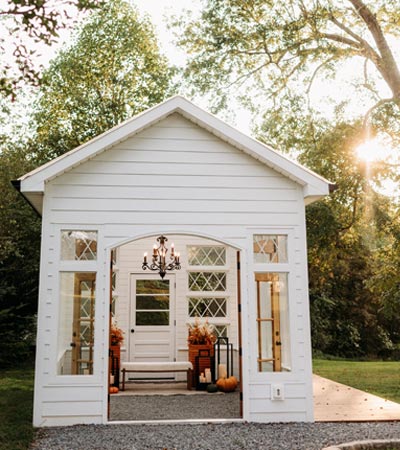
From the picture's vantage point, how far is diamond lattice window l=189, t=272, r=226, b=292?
11047mm

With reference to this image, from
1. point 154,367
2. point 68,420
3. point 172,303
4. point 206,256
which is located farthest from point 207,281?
point 68,420

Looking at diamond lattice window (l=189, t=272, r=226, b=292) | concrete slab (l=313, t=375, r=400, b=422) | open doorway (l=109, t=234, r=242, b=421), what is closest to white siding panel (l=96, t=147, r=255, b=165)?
concrete slab (l=313, t=375, r=400, b=422)

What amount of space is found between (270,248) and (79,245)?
2.41 meters

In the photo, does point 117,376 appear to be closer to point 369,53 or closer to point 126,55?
point 369,53

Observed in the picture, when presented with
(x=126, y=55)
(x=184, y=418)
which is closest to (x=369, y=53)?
(x=126, y=55)

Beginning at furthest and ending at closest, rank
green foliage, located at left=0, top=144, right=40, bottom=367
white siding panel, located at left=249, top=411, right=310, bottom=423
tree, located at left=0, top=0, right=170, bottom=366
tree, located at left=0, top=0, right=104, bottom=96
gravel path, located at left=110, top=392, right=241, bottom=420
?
tree, located at left=0, top=0, right=170, bottom=366, green foliage, located at left=0, top=144, right=40, bottom=367, gravel path, located at left=110, top=392, right=241, bottom=420, white siding panel, located at left=249, top=411, right=310, bottom=423, tree, located at left=0, top=0, right=104, bottom=96

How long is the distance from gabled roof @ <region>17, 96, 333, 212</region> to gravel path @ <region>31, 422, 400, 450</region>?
2.79 m

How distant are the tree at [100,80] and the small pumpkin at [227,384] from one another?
10430mm

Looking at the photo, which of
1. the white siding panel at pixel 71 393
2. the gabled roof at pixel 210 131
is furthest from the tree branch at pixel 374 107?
the white siding panel at pixel 71 393

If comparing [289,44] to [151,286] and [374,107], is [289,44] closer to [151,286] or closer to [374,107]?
[374,107]

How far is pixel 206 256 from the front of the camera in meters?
11.1

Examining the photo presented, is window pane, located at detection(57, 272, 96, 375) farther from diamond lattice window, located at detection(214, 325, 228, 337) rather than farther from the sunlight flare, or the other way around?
the sunlight flare

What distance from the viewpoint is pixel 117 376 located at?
9430mm

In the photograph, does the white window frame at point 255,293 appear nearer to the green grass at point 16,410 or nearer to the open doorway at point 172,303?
the green grass at point 16,410
